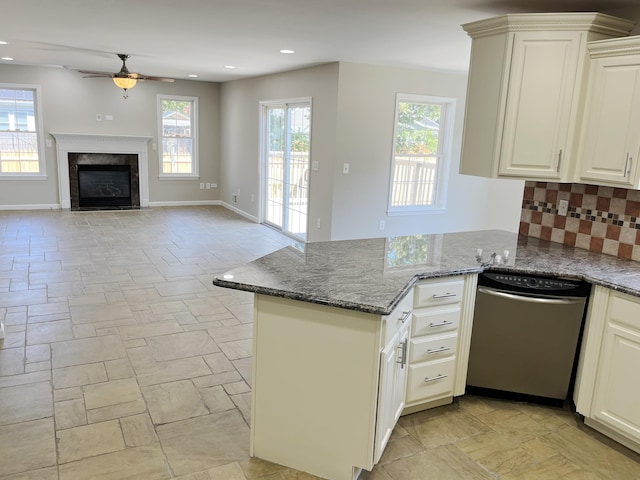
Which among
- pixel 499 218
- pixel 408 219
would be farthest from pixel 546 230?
pixel 499 218

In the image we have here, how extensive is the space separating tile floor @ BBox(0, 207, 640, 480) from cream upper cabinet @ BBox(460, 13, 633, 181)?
148 centimetres

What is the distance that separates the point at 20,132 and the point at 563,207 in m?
8.59

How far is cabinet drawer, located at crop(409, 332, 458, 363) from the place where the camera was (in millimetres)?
2676

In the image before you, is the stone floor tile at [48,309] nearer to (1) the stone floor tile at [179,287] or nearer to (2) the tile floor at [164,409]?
(2) the tile floor at [164,409]

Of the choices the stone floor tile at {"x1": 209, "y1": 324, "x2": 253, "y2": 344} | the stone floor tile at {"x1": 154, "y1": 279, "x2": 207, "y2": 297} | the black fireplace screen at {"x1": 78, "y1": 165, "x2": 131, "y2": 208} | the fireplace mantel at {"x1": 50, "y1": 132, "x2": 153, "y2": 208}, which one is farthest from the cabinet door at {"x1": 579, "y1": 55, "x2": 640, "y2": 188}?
the black fireplace screen at {"x1": 78, "y1": 165, "x2": 131, "y2": 208}

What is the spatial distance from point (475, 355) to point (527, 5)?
2.21 metres

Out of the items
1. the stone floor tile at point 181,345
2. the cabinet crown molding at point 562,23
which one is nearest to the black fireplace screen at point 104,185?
the stone floor tile at point 181,345

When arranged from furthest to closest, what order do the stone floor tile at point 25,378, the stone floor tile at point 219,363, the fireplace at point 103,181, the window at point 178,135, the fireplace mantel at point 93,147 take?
the window at point 178,135
the fireplace at point 103,181
the fireplace mantel at point 93,147
the stone floor tile at point 219,363
the stone floor tile at point 25,378

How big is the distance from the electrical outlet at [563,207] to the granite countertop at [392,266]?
218mm

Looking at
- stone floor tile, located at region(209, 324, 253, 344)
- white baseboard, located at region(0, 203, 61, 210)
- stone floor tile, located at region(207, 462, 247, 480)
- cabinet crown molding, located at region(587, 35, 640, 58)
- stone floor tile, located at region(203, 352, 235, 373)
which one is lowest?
stone floor tile, located at region(207, 462, 247, 480)

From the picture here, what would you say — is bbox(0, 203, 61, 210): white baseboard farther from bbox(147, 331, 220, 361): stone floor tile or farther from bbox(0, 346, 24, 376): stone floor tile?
bbox(147, 331, 220, 361): stone floor tile

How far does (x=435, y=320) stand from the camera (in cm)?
271

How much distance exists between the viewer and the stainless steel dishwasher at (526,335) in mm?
2721

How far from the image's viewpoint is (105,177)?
914 centimetres
